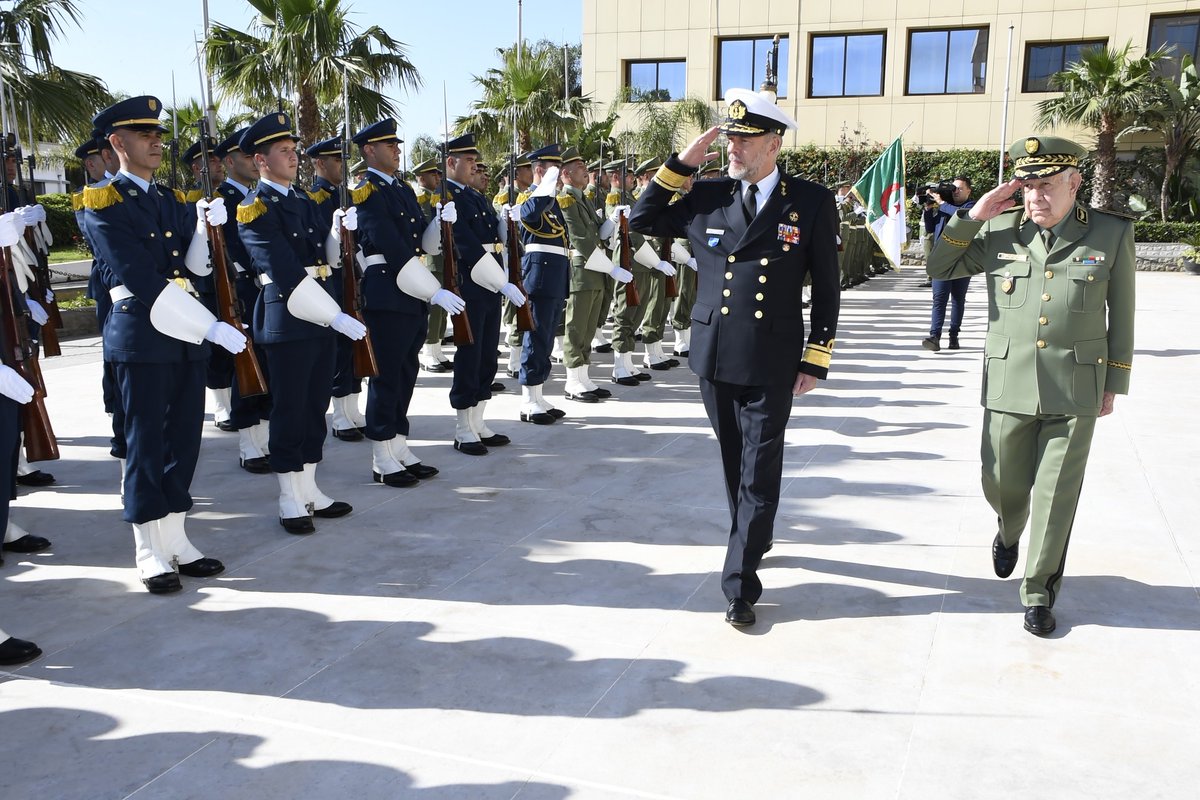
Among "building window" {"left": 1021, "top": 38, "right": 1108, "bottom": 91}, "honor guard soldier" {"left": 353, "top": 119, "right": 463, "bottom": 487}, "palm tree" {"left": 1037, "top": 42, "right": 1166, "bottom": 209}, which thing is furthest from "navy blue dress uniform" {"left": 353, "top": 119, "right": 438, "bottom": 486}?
"building window" {"left": 1021, "top": 38, "right": 1108, "bottom": 91}

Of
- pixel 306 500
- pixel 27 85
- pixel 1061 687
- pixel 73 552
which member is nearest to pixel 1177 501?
pixel 1061 687

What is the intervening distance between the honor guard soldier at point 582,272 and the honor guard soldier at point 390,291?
7.64 ft

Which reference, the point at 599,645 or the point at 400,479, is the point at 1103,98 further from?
the point at 599,645

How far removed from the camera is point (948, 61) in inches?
1145

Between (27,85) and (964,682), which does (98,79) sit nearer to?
(27,85)

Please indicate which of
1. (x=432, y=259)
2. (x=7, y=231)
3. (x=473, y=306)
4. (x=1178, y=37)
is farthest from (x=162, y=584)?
(x=1178, y=37)

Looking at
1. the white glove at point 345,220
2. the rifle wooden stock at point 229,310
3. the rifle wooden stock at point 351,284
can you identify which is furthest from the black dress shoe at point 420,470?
the rifle wooden stock at point 229,310

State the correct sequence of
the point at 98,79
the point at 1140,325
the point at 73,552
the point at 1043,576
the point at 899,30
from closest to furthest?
1. the point at 1043,576
2. the point at 73,552
3. the point at 98,79
4. the point at 1140,325
5. the point at 899,30

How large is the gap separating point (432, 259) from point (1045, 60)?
25597 millimetres

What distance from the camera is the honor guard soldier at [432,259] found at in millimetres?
7922

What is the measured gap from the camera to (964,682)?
3.45 meters

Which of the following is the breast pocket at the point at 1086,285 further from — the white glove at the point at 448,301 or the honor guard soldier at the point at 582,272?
the honor guard soldier at the point at 582,272

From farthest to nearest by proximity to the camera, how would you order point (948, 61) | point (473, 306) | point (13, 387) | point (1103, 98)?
point (948, 61) < point (1103, 98) < point (473, 306) < point (13, 387)

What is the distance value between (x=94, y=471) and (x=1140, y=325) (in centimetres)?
1257
